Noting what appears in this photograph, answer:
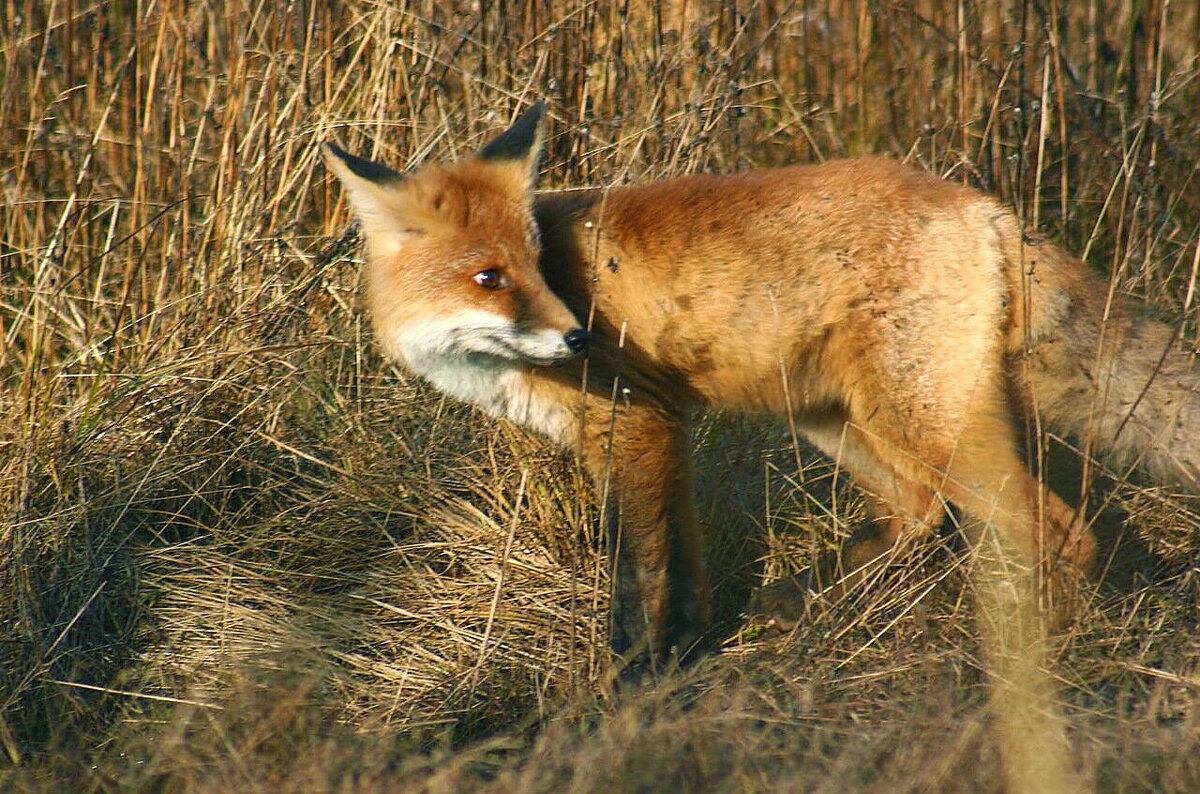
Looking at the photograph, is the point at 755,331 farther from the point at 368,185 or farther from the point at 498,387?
the point at 368,185

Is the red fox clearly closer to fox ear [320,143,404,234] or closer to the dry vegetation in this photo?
fox ear [320,143,404,234]

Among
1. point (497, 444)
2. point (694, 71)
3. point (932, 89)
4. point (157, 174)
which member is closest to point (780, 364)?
point (497, 444)

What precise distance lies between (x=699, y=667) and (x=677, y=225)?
129 cm

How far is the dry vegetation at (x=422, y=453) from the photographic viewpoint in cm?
276

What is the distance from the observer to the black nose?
9.87ft

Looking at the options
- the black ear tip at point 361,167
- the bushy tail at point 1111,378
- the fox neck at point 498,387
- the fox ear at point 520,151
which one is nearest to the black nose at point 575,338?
the fox neck at point 498,387

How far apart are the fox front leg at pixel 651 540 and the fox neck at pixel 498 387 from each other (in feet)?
0.49

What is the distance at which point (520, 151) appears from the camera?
11.1 ft

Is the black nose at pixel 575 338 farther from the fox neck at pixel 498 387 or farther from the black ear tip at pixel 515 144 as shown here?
the black ear tip at pixel 515 144

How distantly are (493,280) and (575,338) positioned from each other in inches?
12.9

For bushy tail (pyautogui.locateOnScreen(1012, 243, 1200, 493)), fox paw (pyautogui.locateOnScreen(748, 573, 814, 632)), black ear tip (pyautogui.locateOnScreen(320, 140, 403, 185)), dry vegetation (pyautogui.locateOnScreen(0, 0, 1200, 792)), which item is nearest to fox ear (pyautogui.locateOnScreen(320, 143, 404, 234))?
black ear tip (pyautogui.locateOnScreen(320, 140, 403, 185))

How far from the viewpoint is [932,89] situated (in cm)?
504

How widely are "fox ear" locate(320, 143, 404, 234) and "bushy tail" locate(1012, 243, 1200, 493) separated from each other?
186cm

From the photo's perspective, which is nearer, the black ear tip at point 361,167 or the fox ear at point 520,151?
the black ear tip at point 361,167
